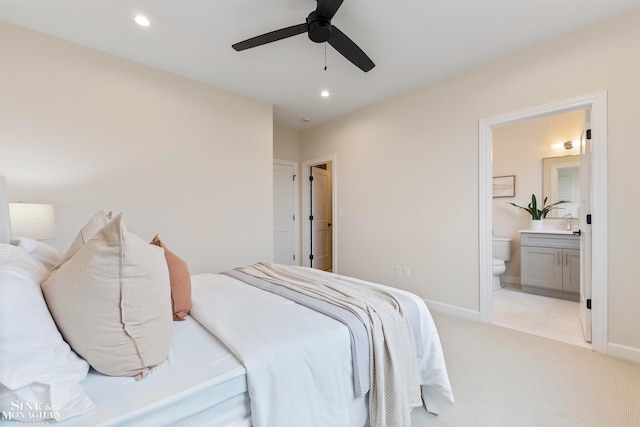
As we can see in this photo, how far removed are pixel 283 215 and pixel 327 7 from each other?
3.52 metres

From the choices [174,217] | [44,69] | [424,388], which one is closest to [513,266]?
[424,388]

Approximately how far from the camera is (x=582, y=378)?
186 centimetres

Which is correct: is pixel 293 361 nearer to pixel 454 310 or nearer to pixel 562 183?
pixel 454 310

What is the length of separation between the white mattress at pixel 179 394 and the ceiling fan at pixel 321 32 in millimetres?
1948

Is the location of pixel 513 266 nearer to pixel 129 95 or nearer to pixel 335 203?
pixel 335 203

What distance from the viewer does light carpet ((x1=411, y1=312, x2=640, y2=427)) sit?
151 centimetres

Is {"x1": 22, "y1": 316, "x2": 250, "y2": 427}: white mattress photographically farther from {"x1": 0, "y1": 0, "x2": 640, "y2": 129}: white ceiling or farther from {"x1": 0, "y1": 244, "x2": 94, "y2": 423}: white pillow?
{"x1": 0, "y1": 0, "x2": 640, "y2": 129}: white ceiling

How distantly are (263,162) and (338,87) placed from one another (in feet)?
4.53

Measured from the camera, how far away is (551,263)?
3568mm

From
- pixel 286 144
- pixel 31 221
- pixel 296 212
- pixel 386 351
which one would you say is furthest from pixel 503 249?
pixel 31 221

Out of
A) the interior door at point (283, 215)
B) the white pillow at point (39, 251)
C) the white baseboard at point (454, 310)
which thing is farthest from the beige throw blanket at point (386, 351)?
the interior door at point (283, 215)

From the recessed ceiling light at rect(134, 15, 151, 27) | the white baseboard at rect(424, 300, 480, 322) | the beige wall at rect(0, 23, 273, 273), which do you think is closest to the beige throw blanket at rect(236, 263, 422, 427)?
the white baseboard at rect(424, 300, 480, 322)

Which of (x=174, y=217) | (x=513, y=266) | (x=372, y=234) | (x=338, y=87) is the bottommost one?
(x=513, y=266)

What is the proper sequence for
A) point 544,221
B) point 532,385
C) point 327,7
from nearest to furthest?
1. point 327,7
2. point 532,385
3. point 544,221
